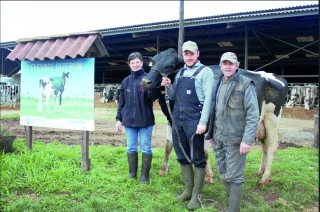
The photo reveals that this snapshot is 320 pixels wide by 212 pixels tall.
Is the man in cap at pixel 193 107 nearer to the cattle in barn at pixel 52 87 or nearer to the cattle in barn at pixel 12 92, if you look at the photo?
the cattle in barn at pixel 52 87

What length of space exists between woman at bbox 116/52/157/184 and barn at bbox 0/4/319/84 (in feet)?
24.1

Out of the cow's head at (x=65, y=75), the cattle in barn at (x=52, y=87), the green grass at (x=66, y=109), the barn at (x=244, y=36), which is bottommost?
the green grass at (x=66, y=109)

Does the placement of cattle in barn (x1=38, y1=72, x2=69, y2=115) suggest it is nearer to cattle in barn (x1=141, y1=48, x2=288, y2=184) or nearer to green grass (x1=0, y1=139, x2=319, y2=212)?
green grass (x1=0, y1=139, x2=319, y2=212)

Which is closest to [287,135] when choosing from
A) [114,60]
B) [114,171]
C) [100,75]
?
[114,171]

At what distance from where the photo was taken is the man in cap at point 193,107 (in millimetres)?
3281

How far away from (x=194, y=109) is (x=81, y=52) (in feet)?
6.78

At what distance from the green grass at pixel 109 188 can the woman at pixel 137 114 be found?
0.99ft

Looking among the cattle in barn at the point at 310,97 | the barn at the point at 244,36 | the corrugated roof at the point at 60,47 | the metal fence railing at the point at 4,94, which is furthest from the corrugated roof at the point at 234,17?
the metal fence railing at the point at 4,94

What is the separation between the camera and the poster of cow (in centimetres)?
455

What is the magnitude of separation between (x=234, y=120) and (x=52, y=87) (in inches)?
128

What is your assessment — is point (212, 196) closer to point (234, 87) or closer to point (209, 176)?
point (209, 176)

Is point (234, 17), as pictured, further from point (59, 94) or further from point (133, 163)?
point (133, 163)

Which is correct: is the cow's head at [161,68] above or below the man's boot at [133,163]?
above

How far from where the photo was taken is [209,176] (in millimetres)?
4375
